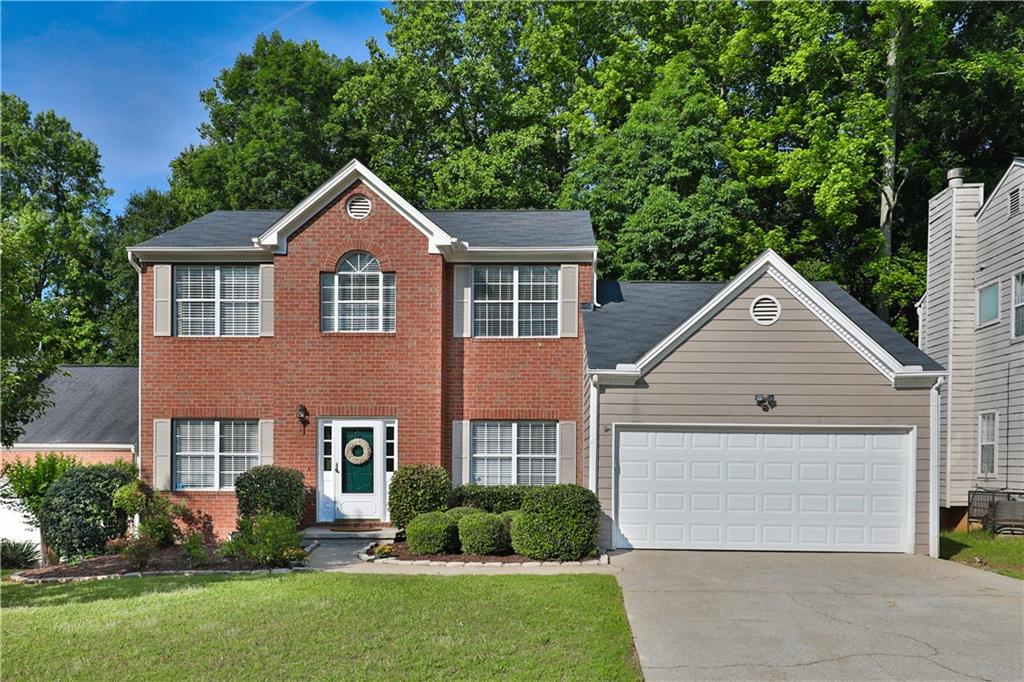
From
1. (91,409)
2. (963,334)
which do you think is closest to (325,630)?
(91,409)

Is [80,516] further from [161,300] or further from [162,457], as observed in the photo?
[161,300]

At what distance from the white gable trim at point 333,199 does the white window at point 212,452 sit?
3.67m

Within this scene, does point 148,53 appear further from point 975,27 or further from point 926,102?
point 975,27

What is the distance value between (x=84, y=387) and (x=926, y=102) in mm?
26921

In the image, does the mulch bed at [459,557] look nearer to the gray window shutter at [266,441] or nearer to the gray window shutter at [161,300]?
the gray window shutter at [266,441]

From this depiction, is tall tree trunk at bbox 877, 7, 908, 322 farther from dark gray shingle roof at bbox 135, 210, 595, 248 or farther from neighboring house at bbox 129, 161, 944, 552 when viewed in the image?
dark gray shingle roof at bbox 135, 210, 595, 248

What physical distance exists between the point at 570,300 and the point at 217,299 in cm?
711

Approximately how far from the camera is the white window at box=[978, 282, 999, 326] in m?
19.2

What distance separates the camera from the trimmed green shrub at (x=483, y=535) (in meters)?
13.5

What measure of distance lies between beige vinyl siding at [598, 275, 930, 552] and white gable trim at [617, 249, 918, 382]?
3.9 inches

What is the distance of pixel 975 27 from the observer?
93.4 ft

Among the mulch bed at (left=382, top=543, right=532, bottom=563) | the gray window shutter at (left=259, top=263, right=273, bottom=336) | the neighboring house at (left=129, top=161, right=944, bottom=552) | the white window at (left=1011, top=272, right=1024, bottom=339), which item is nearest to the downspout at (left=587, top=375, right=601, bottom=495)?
the neighboring house at (left=129, top=161, right=944, bottom=552)

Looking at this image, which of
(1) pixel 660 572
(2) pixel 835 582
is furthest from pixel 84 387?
(2) pixel 835 582

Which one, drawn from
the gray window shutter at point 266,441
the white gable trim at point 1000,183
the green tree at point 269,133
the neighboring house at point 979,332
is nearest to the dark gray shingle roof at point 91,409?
the gray window shutter at point 266,441
